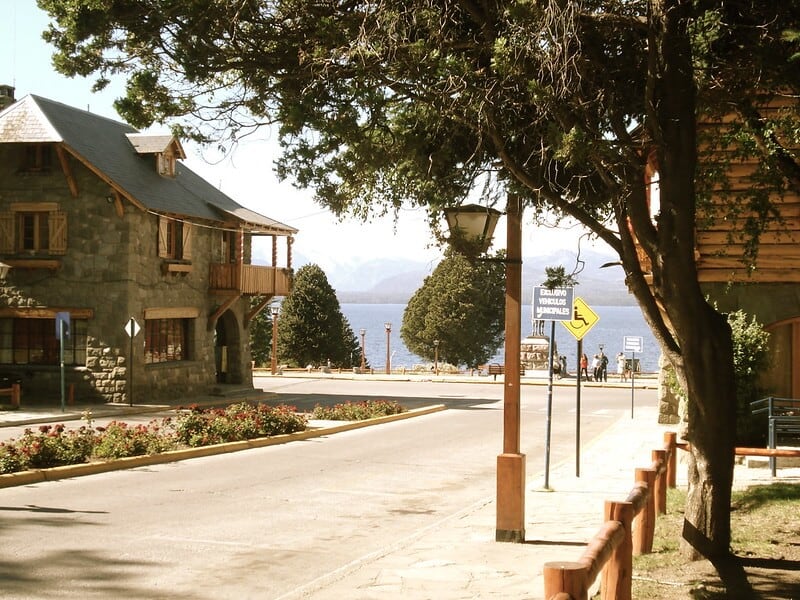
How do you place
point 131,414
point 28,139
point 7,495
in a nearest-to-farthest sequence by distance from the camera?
point 7,495, point 131,414, point 28,139

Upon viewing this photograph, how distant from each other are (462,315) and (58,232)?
5000 centimetres

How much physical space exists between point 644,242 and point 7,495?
30.3 ft

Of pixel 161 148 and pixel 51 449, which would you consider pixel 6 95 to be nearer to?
pixel 161 148

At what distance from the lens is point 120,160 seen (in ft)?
106

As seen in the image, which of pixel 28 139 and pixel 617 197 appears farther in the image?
pixel 28 139

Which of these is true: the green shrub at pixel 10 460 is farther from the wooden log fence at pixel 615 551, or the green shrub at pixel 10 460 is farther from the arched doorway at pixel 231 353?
the arched doorway at pixel 231 353

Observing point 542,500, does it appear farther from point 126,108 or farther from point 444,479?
point 126,108

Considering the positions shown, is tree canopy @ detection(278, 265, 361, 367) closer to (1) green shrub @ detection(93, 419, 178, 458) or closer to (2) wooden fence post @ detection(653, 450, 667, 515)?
(1) green shrub @ detection(93, 419, 178, 458)

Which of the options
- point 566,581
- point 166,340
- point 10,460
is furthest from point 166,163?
point 566,581

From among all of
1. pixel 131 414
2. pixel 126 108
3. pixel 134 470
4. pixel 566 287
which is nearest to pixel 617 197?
pixel 126 108

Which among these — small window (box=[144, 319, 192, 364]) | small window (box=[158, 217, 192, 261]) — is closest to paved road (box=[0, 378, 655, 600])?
small window (box=[144, 319, 192, 364])

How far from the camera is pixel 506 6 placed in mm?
8625

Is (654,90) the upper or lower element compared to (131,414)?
upper

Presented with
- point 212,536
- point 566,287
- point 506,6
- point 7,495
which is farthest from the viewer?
point 566,287
